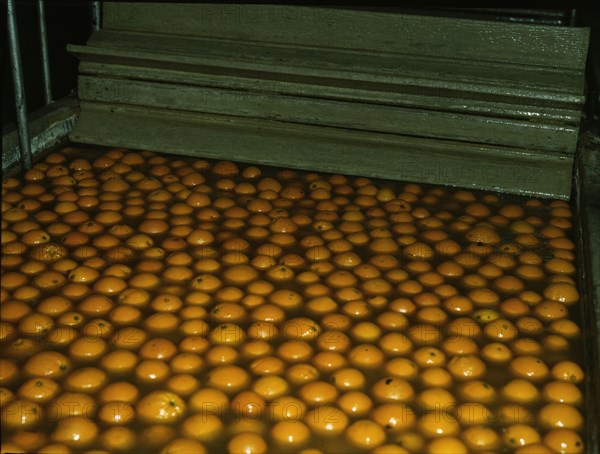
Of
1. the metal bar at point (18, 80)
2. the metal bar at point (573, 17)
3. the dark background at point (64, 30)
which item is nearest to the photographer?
the metal bar at point (18, 80)

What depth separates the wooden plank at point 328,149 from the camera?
350 centimetres

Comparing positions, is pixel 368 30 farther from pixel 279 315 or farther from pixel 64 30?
pixel 64 30

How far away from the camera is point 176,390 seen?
2105 millimetres

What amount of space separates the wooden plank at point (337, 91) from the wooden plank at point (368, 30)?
21 centimetres

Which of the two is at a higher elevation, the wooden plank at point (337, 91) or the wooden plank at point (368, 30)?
the wooden plank at point (368, 30)

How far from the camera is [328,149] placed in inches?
144

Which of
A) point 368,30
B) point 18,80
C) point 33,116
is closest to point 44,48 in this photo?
point 33,116

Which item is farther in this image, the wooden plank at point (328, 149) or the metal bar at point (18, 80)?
the wooden plank at point (328, 149)

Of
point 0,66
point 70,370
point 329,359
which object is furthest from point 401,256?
point 0,66

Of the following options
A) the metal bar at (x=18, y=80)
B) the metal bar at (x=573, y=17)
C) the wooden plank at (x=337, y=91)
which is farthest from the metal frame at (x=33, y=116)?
the metal bar at (x=573, y=17)

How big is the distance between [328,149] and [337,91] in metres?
0.26

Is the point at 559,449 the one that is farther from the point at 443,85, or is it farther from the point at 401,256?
the point at 443,85

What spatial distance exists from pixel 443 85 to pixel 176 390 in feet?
6.52

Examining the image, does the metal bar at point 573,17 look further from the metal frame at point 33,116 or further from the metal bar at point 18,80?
the metal bar at point 18,80
